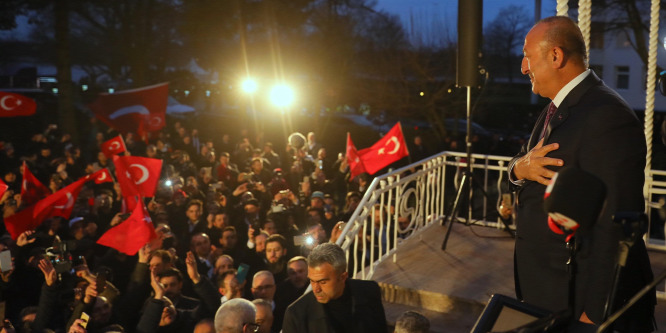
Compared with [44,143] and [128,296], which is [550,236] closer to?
[128,296]

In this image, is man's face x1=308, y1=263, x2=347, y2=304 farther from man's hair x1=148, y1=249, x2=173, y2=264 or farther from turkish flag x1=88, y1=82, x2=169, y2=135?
turkish flag x1=88, y1=82, x2=169, y2=135

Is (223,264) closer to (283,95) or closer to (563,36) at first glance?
(563,36)

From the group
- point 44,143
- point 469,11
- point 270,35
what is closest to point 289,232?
point 469,11

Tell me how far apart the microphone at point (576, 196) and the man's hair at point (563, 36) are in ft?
2.66

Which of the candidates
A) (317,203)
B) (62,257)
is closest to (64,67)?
(317,203)

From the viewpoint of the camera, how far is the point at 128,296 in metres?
6.31

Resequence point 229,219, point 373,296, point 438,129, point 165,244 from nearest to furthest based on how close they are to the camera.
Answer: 1. point 373,296
2. point 165,244
3. point 229,219
4. point 438,129

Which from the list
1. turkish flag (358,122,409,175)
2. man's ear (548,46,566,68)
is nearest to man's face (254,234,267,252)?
turkish flag (358,122,409,175)

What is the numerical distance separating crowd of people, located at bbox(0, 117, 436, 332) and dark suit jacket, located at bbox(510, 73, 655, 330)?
1634mm

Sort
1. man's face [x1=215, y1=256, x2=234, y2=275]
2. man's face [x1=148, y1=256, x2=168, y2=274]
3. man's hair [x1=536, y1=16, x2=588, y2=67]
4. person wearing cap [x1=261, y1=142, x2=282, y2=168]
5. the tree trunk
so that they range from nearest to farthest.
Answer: man's hair [x1=536, y1=16, x2=588, y2=67]
man's face [x1=148, y1=256, x2=168, y2=274]
man's face [x1=215, y1=256, x2=234, y2=275]
person wearing cap [x1=261, y1=142, x2=282, y2=168]
the tree trunk

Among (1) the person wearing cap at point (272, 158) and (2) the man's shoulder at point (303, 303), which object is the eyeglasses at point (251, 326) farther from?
(1) the person wearing cap at point (272, 158)

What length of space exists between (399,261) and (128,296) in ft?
8.87

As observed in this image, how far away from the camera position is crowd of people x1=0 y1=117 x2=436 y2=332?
5.73 metres

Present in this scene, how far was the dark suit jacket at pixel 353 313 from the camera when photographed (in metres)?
3.72
